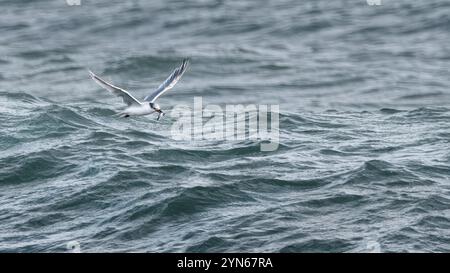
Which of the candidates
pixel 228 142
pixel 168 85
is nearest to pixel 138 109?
pixel 168 85

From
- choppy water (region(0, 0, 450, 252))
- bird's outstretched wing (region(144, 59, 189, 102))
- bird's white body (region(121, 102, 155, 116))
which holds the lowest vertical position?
choppy water (region(0, 0, 450, 252))

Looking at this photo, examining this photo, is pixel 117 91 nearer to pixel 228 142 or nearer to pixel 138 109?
pixel 138 109

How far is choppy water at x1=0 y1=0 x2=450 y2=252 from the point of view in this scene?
775 inches

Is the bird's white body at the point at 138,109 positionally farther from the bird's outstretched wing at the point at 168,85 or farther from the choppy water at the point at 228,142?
the choppy water at the point at 228,142

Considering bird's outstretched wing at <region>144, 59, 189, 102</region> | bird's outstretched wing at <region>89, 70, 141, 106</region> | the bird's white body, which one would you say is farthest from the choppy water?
bird's outstretched wing at <region>89, 70, 141, 106</region>

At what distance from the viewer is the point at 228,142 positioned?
25734 mm

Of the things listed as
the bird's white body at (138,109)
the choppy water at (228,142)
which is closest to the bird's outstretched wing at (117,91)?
the bird's white body at (138,109)

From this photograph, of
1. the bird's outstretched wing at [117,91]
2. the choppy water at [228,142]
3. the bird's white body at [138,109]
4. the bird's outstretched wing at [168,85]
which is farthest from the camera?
the bird's outstretched wing at [168,85]

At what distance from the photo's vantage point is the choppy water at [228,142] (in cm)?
1969

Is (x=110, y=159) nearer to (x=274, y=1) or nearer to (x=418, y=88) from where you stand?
(x=418, y=88)

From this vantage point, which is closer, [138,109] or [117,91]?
[117,91]

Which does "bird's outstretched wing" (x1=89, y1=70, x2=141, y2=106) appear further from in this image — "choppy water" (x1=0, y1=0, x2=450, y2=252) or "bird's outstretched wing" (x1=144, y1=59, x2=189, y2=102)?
"choppy water" (x1=0, y1=0, x2=450, y2=252)
